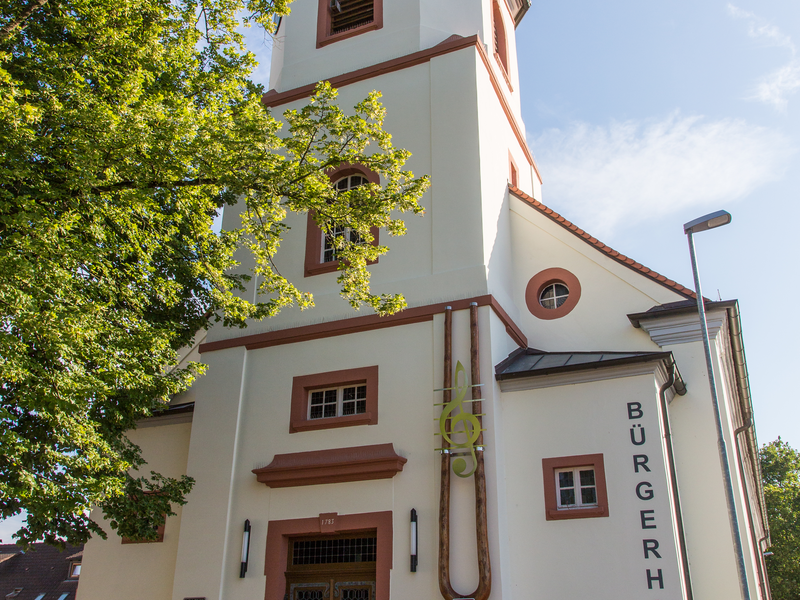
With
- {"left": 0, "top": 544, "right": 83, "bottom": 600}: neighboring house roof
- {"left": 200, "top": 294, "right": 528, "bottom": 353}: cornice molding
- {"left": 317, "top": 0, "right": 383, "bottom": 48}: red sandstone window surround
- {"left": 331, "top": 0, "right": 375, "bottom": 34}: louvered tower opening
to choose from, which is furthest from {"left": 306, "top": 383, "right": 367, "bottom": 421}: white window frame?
{"left": 0, "top": 544, "right": 83, "bottom": 600}: neighboring house roof

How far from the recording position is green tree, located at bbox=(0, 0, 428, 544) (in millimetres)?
8070

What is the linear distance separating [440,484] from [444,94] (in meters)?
7.10

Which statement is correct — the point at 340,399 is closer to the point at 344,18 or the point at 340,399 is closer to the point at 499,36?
the point at 344,18

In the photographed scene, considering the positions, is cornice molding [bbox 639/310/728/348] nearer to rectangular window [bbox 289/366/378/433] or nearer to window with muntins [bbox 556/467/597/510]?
window with muntins [bbox 556/467/597/510]

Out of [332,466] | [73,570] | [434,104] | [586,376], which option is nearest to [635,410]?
[586,376]

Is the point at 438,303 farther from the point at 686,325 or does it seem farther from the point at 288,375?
the point at 686,325

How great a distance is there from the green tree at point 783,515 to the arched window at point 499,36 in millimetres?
23057

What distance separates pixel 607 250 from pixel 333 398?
17.7 feet

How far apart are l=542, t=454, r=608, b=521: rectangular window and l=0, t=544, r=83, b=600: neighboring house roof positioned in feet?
66.9

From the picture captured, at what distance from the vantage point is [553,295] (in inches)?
531

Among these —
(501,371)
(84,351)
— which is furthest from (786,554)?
(84,351)

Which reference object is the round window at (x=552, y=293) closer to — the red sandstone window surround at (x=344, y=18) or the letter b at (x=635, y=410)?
the letter b at (x=635, y=410)

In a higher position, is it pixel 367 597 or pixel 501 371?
pixel 501 371

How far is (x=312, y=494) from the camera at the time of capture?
11.4m
